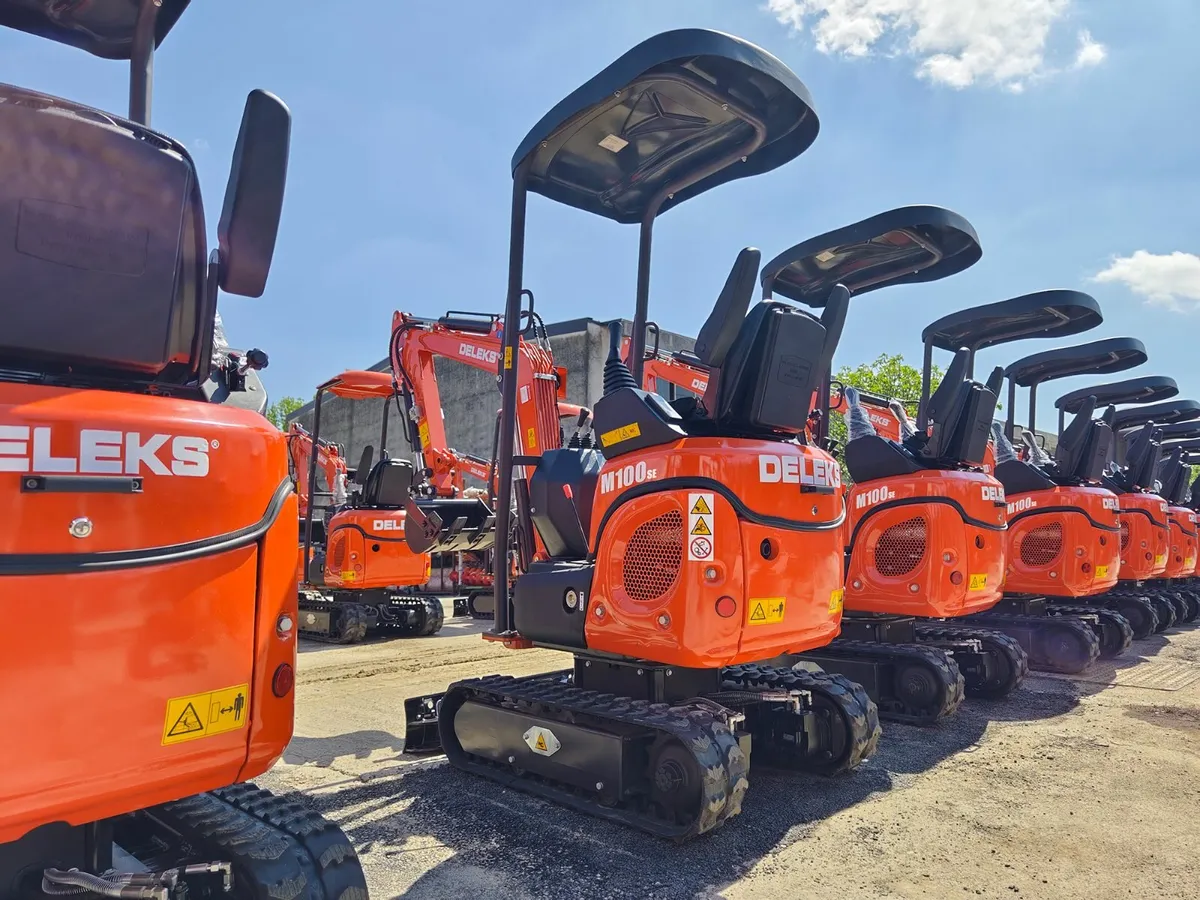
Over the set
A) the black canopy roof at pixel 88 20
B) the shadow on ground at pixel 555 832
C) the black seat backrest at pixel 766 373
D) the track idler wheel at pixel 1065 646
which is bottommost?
the shadow on ground at pixel 555 832

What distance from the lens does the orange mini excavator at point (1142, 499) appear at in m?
11.6

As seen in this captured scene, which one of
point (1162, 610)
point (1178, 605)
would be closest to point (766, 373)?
point (1162, 610)

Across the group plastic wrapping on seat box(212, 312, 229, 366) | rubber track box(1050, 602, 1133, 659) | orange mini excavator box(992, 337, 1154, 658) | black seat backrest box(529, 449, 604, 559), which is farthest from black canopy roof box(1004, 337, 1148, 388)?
plastic wrapping on seat box(212, 312, 229, 366)

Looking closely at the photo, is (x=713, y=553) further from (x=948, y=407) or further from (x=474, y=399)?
(x=474, y=399)

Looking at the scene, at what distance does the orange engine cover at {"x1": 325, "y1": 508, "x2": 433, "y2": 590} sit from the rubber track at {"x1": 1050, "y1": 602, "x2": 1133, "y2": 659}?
7458 millimetres

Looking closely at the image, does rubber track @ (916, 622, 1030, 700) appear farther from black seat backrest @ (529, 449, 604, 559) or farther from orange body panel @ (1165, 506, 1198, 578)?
orange body panel @ (1165, 506, 1198, 578)

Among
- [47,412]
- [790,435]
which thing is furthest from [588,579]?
[47,412]

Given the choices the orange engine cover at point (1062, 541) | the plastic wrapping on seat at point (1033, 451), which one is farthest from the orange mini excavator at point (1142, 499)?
the orange engine cover at point (1062, 541)

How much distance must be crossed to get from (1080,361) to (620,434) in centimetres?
878

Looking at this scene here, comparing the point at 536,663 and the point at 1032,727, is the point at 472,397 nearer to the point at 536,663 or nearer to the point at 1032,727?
the point at 536,663

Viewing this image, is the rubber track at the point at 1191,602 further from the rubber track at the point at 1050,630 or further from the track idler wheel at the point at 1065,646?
→ the track idler wheel at the point at 1065,646

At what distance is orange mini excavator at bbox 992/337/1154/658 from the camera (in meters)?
9.11

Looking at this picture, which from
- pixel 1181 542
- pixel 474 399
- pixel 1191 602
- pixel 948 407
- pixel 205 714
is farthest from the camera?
pixel 474 399

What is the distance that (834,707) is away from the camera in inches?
194
